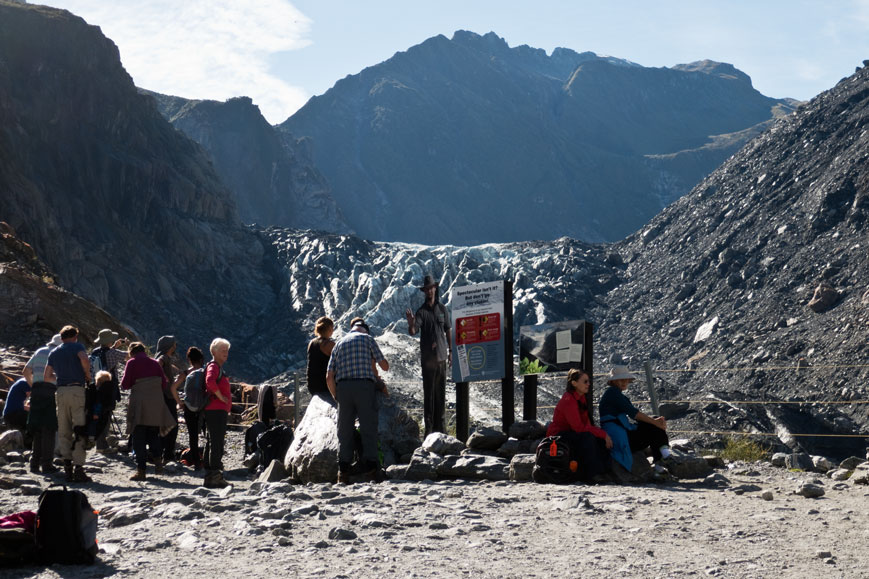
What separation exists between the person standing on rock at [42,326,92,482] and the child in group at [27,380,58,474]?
0.31 metres

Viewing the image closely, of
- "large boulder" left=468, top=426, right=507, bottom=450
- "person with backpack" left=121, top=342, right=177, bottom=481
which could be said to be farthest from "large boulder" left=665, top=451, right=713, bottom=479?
"person with backpack" left=121, top=342, right=177, bottom=481

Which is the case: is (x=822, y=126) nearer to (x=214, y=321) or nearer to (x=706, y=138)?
(x=214, y=321)

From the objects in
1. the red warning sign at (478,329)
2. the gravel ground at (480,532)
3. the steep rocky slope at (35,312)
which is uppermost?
the steep rocky slope at (35,312)

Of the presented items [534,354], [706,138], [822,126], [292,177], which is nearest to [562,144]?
[706,138]

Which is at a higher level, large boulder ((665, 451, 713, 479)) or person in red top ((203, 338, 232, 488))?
person in red top ((203, 338, 232, 488))

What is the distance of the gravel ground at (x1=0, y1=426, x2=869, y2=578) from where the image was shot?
186 inches

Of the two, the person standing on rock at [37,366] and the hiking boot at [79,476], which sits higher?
the person standing on rock at [37,366]

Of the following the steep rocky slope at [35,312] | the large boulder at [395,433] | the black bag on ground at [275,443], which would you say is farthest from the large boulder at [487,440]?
the steep rocky slope at [35,312]

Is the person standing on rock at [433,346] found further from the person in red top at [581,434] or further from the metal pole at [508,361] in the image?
the person in red top at [581,434]

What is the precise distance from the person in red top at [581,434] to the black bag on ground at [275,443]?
350 cm

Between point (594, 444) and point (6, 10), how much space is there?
69204mm

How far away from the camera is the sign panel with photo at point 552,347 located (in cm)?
990

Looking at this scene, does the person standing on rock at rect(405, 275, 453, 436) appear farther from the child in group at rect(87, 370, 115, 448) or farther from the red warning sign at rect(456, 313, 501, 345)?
the child in group at rect(87, 370, 115, 448)

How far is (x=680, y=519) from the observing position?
19.6ft
